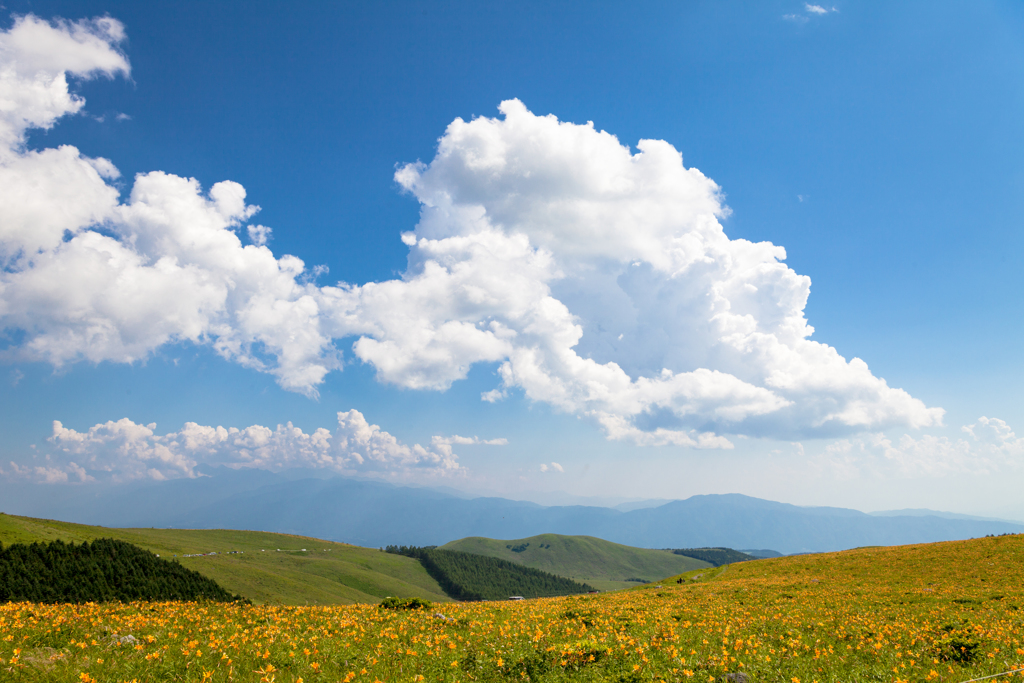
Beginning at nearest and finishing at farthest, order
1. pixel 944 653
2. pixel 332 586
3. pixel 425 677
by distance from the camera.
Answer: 1. pixel 425 677
2. pixel 944 653
3. pixel 332 586

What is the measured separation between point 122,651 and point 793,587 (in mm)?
42700

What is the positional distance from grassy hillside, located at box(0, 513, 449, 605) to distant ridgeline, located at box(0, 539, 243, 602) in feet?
43.5

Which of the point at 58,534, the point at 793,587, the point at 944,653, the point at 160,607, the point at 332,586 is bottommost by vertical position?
the point at 332,586

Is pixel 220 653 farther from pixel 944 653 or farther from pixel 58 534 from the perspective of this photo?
pixel 58 534

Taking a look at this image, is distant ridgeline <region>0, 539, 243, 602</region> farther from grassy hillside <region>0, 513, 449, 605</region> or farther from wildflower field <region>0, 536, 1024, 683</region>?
wildflower field <region>0, 536, 1024, 683</region>

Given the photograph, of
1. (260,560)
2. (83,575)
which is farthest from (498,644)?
(260,560)

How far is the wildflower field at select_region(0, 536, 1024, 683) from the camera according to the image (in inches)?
412

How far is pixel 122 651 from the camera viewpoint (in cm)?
1105

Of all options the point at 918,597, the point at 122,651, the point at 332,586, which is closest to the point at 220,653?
the point at 122,651

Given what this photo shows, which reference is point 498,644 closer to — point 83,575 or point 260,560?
point 83,575

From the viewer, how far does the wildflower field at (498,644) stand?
10453 mm

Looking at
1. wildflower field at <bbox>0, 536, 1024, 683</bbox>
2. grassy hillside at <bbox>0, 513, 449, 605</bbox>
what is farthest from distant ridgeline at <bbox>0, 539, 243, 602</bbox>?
wildflower field at <bbox>0, 536, 1024, 683</bbox>

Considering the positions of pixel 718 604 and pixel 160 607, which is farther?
pixel 718 604

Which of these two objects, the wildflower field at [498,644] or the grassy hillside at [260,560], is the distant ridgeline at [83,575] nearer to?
the grassy hillside at [260,560]
